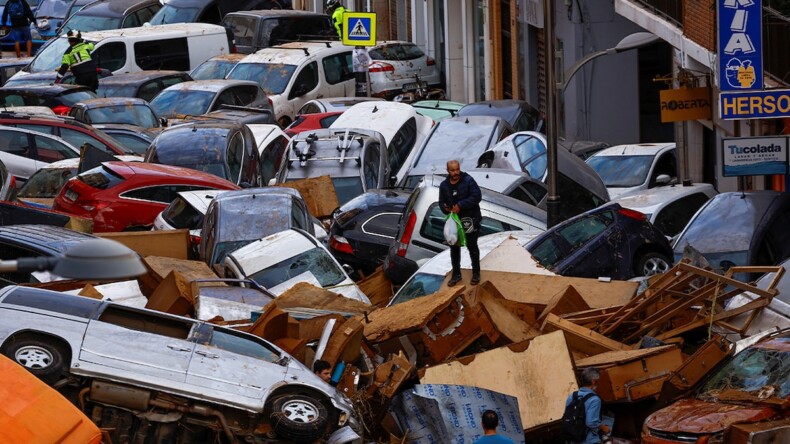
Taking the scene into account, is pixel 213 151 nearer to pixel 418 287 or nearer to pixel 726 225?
pixel 418 287


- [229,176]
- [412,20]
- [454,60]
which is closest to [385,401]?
[229,176]

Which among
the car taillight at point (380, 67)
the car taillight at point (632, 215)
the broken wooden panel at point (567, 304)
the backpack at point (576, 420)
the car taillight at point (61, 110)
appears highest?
the car taillight at point (380, 67)

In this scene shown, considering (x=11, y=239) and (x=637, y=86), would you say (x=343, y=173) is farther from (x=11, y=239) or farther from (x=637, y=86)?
(x=637, y=86)

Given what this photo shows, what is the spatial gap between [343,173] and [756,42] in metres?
6.21

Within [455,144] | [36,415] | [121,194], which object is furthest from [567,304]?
[455,144]

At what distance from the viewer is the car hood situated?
1044 cm

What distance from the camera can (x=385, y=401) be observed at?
38.1 ft

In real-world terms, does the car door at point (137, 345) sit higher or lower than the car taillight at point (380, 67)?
lower

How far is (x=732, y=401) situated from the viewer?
35.9 ft

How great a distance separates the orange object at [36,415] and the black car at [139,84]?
22681 mm

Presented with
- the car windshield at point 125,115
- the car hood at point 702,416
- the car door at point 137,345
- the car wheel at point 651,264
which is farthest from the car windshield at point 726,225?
the car windshield at point 125,115

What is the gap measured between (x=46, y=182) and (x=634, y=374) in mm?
12398

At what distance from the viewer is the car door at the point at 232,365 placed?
10.3 m

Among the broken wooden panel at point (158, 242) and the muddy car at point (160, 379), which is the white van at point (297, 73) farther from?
the muddy car at point (160, 379)
